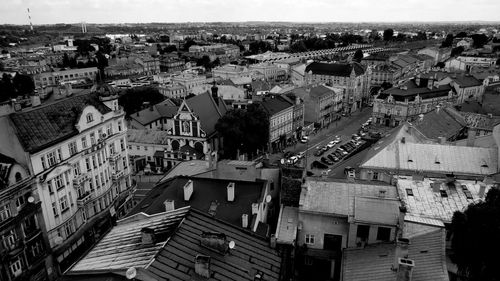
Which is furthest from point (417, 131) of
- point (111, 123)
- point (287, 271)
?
point (111, 123)

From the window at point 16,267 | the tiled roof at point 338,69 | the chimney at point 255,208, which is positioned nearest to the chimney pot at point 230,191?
the chimney at point 255,208

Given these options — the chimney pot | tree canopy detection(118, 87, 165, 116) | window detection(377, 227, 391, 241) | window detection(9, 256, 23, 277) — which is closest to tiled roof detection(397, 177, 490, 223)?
window detection(377, 227, 391, 241)

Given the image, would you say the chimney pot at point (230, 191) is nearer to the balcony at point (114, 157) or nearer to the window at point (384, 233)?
the window at point (384, 233)

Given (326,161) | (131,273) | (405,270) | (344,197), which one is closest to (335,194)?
(344,197)

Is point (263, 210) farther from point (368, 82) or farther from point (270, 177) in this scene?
point (368, 82)

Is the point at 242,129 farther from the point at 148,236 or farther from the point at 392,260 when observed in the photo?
the point at 148,236

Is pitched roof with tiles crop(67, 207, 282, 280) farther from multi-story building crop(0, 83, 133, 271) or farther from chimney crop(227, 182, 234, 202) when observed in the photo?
multi-story building crop(0, 83, 133, 271)
